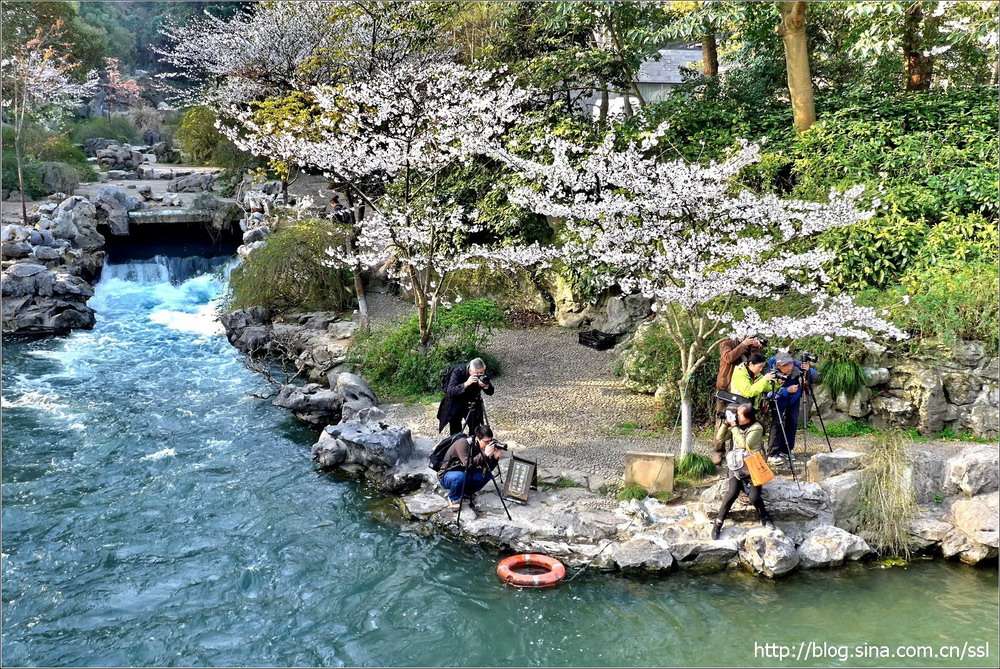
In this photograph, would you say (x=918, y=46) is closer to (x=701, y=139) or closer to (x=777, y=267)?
(x=701, y=139)

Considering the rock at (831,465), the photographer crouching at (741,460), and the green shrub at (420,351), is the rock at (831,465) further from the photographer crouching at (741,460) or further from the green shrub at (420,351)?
the green shrub at (420,351)

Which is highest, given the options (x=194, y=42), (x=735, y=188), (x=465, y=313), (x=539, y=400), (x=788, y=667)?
(x=194, y=42)

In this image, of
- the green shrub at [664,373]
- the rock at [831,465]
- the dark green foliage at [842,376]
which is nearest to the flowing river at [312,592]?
the rock at [831,465]

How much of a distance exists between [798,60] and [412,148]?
582 centimetres

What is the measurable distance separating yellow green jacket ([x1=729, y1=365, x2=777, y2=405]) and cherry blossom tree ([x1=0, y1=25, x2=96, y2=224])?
58.3 ft

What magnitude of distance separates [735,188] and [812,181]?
51.4 inches

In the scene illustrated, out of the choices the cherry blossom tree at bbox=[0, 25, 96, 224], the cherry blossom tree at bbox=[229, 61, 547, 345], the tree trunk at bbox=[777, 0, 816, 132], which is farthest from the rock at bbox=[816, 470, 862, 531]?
the cherry blossom tree at bbox=[0, 25, 96, 224]

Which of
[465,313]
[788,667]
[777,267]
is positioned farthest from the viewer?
[465,313]

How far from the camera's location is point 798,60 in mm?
12227

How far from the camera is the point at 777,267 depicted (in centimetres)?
877

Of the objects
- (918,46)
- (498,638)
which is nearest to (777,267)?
(498,638)

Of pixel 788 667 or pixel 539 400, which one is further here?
pixel 539 400

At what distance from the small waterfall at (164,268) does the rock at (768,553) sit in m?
15.3

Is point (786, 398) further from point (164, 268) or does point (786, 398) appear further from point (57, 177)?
point (57, 177)
